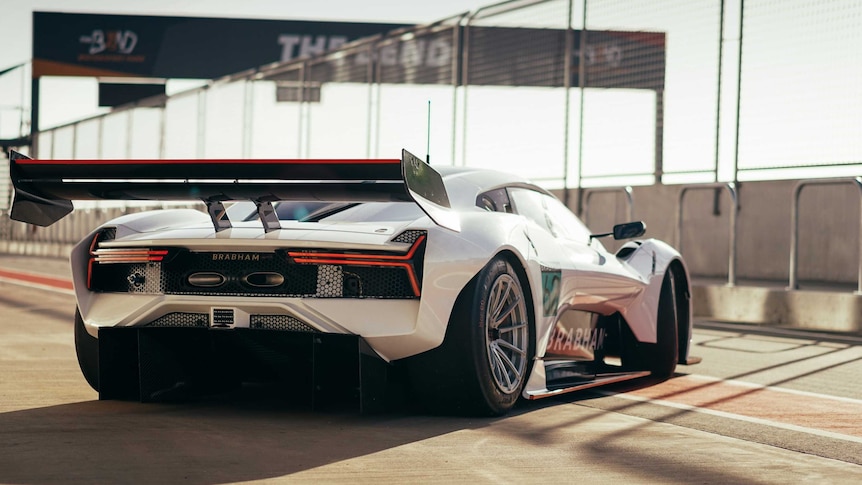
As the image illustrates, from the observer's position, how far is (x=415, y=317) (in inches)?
181

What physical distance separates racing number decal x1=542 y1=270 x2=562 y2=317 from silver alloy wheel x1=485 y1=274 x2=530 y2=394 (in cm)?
19

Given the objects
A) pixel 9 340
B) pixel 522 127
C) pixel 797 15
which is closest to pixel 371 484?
pixel 9 340

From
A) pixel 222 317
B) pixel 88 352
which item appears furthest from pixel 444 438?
pixel 88 352

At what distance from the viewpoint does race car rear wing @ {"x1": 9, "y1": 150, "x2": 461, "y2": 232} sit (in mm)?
4371

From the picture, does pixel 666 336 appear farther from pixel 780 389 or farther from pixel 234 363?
pixel 234 363

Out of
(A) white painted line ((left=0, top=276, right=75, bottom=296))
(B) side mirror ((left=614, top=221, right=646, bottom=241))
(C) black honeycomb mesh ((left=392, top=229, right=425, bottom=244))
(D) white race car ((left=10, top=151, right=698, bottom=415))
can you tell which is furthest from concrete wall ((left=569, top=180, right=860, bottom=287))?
(C) black honeycomb mesh ((left=392, top=229, right=425, bottom=244))

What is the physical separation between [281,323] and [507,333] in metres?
1.02

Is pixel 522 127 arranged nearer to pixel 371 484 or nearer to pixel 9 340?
pixel 9 340

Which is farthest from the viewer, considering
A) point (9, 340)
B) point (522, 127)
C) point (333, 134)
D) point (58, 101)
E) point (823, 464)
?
point (58, 101)

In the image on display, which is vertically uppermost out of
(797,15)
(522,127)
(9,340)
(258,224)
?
(797,15)

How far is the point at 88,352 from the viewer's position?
5230 mm

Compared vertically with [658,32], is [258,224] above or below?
below

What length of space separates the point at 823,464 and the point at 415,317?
1579mm

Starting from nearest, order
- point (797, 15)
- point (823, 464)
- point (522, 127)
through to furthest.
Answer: point (823, 464), point (797, 15), point (522, 127)
